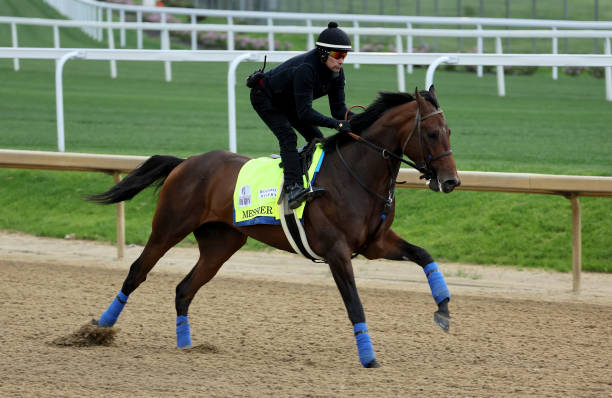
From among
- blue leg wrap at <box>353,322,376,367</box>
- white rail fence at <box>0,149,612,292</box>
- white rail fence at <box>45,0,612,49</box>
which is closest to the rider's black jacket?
blue leg wrap at <box>353,322,376,367</box>

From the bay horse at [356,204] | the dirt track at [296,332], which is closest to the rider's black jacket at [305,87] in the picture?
the bay horse at [356,204]

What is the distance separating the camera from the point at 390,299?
7.23 metres

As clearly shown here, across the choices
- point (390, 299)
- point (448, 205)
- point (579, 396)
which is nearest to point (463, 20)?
point (448, 205)

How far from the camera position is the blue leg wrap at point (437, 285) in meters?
5.24

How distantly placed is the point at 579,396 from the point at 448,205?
4.52 m

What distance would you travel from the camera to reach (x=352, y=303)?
518cm

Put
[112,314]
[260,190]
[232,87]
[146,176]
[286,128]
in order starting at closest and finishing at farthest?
[286,128] < [260,190] < [112,314] < [146,176] < [232,87]

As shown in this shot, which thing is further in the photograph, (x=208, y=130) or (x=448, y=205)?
(x=208, y=130)

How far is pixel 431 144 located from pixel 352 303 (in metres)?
1.01

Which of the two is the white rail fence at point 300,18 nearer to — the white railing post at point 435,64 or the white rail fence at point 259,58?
the white rail fence at point 259,58

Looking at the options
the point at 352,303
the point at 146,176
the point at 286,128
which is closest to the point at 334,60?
the point at 286,128

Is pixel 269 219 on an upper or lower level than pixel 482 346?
upper

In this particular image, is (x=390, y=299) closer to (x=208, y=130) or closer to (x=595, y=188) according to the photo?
(x=595, y=188)

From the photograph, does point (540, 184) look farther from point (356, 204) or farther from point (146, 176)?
point (146, 176)
